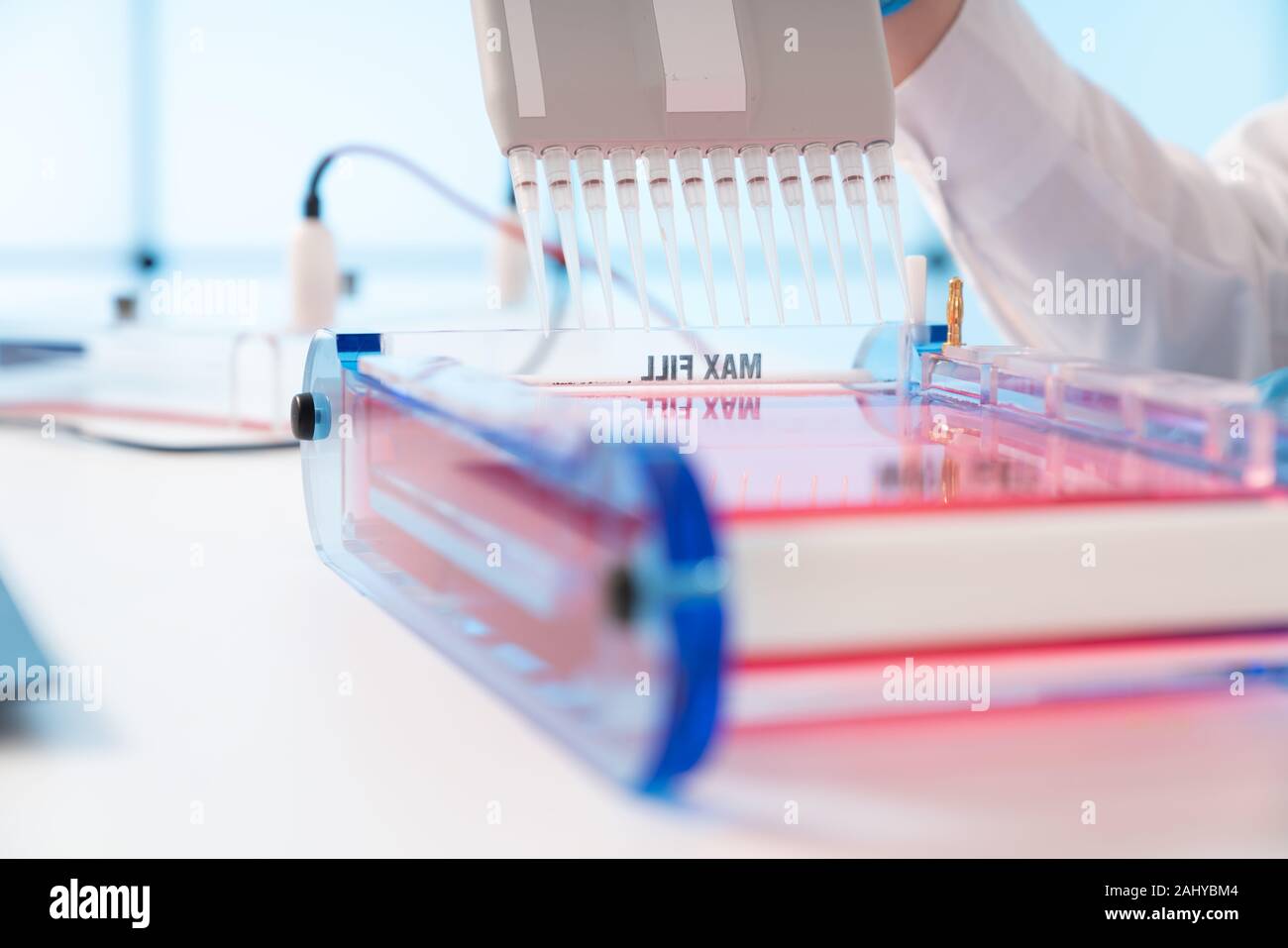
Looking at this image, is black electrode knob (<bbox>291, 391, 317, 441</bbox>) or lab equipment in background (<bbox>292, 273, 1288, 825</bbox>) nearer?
lab equipment in background (<bbox>292, 273, 1288, 825</bbox>)

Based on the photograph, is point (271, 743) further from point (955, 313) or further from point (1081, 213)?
point (1081, 213)

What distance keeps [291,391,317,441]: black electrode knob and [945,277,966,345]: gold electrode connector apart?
1.22 feet

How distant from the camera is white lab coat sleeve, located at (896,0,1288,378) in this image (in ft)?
3.09

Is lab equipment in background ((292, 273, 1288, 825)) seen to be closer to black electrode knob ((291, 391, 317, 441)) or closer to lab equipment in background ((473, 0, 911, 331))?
black electrode knob ((291, 391, 317, 441))

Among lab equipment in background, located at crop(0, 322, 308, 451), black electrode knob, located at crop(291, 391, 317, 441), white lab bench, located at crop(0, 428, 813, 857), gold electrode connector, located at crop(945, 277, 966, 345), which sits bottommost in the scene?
white lab bench, located at crop(0, 428, 813, 857)

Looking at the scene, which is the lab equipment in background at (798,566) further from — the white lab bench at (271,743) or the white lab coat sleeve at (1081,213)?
the white lab coat sleeve at (1081,213)

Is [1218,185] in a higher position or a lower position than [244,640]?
higher

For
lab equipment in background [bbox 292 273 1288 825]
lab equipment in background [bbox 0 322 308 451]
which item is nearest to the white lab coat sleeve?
lab equipment in background [bbox 292 273 1288 825]

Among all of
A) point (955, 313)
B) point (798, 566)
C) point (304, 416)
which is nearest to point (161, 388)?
point (304, 416)

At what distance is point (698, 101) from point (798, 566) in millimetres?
388

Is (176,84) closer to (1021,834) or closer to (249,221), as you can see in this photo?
(249,221)
